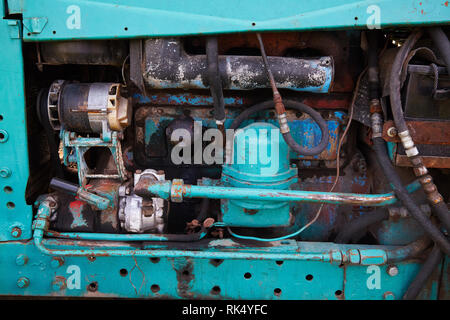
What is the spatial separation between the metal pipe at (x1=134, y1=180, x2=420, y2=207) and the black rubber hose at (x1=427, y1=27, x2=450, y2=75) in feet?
1.92

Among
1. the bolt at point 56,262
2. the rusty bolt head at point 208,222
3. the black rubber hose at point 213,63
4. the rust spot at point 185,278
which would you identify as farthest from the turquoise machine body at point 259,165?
the bolt at point 56,262

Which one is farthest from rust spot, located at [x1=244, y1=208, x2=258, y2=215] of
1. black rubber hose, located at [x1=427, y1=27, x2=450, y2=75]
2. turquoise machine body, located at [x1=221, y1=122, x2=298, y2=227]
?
black rubber hose, located at [x1=427, y1=27, x2=450, y2=75]

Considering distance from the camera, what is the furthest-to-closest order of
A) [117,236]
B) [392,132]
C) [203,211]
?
[203,211] → [117,236] → [392,132]

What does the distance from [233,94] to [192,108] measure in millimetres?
213

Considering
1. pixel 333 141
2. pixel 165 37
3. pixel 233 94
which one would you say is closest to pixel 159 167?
pixel 233 94

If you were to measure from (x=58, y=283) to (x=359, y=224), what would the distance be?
143cm

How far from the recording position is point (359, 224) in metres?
1.94

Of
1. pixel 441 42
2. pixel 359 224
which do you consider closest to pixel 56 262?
pixel 359 224

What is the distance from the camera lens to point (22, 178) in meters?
1.78

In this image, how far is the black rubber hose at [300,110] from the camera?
1.70 m

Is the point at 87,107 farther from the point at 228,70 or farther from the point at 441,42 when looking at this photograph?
the point at 441,42

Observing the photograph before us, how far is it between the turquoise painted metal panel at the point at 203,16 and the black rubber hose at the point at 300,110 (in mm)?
336

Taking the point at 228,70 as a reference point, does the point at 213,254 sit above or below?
below

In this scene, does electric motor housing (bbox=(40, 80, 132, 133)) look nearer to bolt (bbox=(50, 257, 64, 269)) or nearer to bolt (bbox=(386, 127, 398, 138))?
bolt (bbox=(50, 257, 64, 269))
